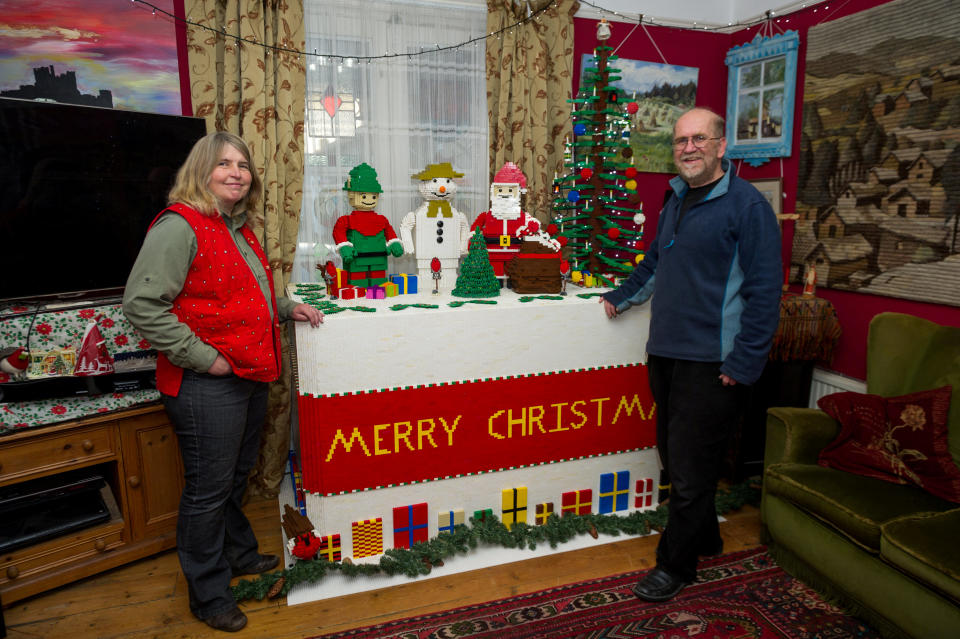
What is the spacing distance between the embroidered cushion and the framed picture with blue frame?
64.4 inches

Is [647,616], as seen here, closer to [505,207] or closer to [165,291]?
[505,207]

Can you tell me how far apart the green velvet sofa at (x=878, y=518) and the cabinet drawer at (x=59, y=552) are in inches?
102

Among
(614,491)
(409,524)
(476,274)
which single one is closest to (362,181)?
(476,274)

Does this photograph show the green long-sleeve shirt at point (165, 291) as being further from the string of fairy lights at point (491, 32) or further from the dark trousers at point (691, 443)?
the dark trousers at point (691, 443)

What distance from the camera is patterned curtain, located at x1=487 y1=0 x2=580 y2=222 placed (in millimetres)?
3090

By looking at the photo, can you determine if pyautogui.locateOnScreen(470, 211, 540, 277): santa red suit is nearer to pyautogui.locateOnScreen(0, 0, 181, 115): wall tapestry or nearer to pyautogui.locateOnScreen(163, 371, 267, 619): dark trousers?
Answer: pyautogui.locateOnScreen(163, 371, 267, 619): dark trousers

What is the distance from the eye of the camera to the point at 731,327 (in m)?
2.01

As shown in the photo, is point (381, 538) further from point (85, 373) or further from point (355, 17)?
point (355, 17)

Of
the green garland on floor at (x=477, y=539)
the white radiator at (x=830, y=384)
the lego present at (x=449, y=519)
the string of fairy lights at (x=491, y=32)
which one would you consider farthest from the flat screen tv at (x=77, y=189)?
the white radiator at (x=830, y=384)

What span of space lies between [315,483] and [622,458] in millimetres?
1352

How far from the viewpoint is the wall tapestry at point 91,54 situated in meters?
2.36

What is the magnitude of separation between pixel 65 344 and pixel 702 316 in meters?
2.30

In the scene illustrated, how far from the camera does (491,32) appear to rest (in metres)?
3.06

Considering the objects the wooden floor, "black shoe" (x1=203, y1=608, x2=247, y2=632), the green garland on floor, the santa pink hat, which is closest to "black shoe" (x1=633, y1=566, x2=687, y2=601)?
the wooden floor
